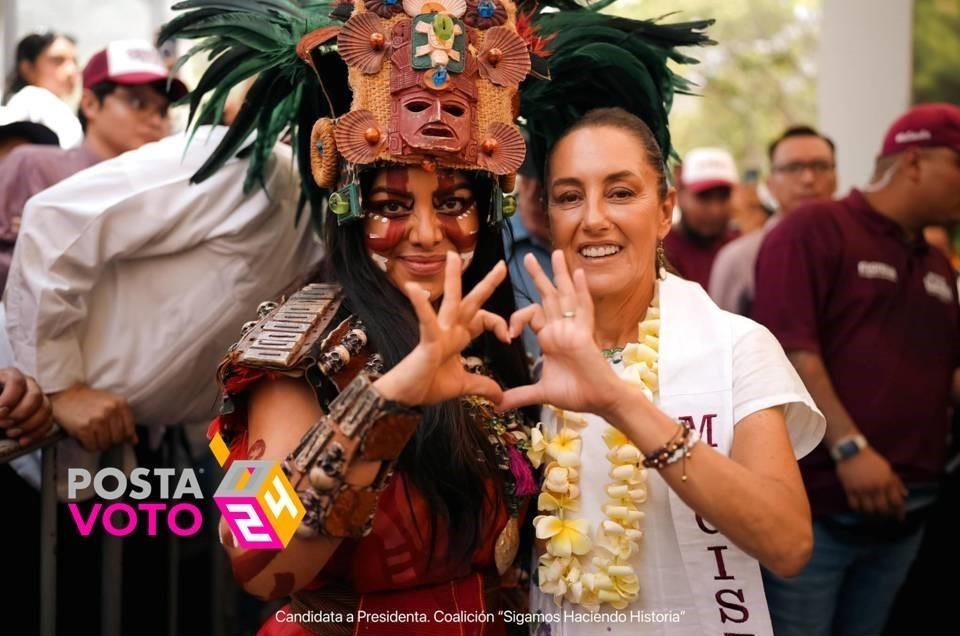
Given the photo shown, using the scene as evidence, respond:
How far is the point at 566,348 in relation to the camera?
206 cm

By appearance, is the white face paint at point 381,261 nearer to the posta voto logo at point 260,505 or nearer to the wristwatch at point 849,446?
the posta voto logo at point 260,505

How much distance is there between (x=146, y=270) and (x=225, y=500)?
1.09 metres

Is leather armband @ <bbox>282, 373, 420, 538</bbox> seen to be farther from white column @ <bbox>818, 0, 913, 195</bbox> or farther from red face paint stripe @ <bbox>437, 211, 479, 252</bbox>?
white column @ <bbox>818, 0, 913, 195</bbox>

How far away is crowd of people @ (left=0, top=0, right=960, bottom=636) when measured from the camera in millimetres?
2111

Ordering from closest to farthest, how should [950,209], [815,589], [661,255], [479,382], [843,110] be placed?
[479,382] → [661,255] → [815,589] → [950,209] → [843,110]

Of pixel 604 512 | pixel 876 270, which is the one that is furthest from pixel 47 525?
pixel 876 270

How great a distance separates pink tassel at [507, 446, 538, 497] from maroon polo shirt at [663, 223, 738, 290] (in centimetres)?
382

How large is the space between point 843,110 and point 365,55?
168 inches

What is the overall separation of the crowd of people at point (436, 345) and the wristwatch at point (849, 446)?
2cm

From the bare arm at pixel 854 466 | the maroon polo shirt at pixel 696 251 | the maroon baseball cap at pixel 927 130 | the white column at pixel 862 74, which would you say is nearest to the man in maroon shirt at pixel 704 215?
the maroon polo shirt at pixel 696 251

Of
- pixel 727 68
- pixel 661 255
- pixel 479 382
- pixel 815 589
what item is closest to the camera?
pixel 479 382

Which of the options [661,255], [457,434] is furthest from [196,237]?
[661,255]

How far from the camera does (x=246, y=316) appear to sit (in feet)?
10.2

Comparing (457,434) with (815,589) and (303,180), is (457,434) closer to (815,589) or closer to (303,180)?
(303,180)
